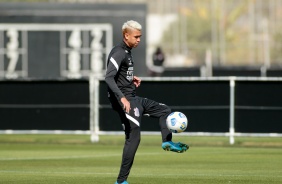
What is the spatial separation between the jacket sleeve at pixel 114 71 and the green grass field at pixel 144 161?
2085 millimetres

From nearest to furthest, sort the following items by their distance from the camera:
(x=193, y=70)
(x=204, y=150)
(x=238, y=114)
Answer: (x=204, y=150)
(x=238, y=114)
(x=193, y=70)

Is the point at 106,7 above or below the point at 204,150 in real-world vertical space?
above

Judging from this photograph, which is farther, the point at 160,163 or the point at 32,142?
the point at 32,142

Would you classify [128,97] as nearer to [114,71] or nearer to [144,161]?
[114,71]

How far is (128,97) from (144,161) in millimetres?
5709

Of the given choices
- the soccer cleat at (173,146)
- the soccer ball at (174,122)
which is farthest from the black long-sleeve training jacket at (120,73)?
the soccer cleat at (173,146)

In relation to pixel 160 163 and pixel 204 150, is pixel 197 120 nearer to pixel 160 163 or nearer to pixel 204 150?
pixel 204 150

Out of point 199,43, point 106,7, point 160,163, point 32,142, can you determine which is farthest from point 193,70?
point 160,163

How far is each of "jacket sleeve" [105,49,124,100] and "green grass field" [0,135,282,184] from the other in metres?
2.09

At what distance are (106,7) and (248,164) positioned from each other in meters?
22.9

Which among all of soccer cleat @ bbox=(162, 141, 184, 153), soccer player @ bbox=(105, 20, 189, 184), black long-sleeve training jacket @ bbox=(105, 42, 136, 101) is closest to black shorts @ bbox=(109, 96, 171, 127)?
soccer player @ bbox=(105, 20, 189, 184)

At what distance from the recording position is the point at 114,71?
43.7 ft

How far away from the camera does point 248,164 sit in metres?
18.2

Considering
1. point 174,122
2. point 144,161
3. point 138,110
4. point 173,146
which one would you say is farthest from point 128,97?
point 144,161
